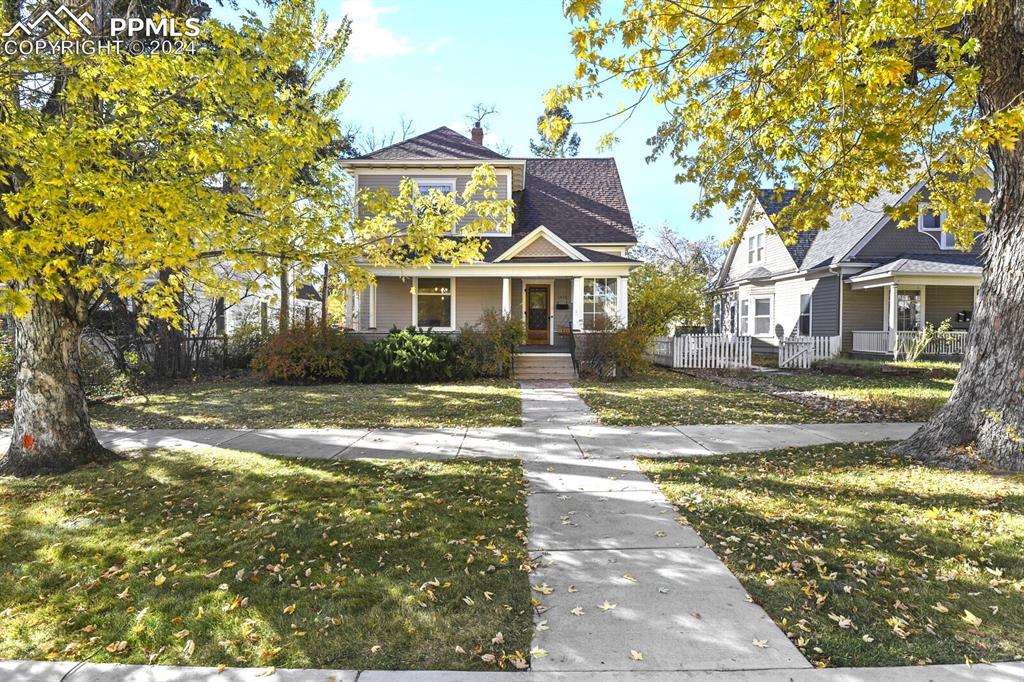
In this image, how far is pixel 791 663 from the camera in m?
2.60

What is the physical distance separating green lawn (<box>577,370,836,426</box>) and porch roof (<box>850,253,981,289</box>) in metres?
8.74

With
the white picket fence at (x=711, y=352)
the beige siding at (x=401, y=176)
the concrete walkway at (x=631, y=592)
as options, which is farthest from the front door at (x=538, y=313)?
the concrete walkway at (x=631, y=592)

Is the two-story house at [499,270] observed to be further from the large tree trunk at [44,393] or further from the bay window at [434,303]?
the large tree trunk at [44,393]

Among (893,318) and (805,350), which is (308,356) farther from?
(893,318)

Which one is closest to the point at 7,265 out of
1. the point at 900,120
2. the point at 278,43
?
the point at 278,43

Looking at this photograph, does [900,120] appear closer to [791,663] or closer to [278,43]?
[791,663]

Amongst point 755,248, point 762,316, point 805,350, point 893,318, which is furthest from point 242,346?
point 755,248

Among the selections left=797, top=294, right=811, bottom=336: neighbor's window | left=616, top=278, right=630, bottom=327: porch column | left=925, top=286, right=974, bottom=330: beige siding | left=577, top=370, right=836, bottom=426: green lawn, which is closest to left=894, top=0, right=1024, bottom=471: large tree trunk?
left=577, top=370, right=836, bottom=426: green lawn

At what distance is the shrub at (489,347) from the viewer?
579 inches

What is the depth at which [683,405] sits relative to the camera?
33.4 ft

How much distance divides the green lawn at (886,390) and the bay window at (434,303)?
32.7 ft

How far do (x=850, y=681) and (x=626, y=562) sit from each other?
4.73 feet

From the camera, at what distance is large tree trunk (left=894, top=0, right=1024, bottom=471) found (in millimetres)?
5637

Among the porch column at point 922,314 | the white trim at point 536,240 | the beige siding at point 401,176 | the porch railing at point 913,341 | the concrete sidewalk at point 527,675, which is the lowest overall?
the concrete sidewalk at point 527,675
